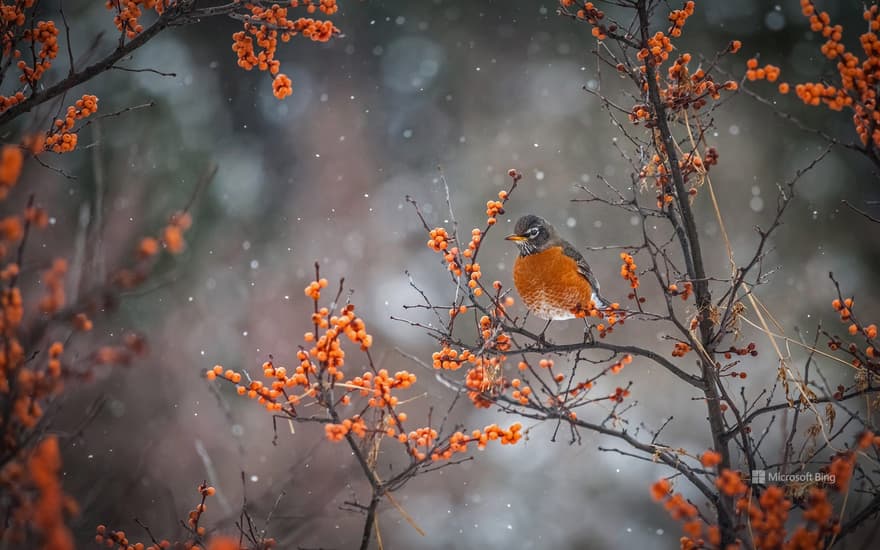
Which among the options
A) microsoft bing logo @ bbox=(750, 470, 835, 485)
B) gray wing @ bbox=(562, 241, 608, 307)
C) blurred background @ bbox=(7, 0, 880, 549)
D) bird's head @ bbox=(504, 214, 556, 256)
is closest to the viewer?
microsoft bing logo @ bbox=(750, 470, 835, 485)

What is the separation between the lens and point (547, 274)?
301 centimetres

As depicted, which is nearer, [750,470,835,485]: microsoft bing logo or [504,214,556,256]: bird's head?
[750,470,835,485]: microsoft bing logo

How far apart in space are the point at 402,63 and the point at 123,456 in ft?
19.0

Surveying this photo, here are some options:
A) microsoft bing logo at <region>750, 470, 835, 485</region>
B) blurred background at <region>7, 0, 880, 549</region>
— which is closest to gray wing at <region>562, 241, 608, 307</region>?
microsoft bing logo at <region>750, 470, 835, 485</region>

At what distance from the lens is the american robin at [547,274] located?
2.97 meters

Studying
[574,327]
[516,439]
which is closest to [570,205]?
[574,327]

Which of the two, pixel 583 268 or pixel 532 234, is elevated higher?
pixel 532 234

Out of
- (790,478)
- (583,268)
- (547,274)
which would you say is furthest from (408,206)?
(790,478)

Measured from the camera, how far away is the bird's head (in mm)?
3072

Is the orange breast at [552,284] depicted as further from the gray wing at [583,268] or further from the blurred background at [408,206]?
the blurred background at [408,206]

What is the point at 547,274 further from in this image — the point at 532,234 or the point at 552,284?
the point at 532,234

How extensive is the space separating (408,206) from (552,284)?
17.5 feet

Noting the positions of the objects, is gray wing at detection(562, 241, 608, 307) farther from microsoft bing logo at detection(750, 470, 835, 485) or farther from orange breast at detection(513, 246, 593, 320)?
microsoft bing logo at detection(750, 470, 835, 485)

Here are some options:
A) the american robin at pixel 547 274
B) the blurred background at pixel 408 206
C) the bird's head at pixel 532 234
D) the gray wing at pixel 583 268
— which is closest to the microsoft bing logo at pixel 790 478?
the american robin at pixel 547 274
